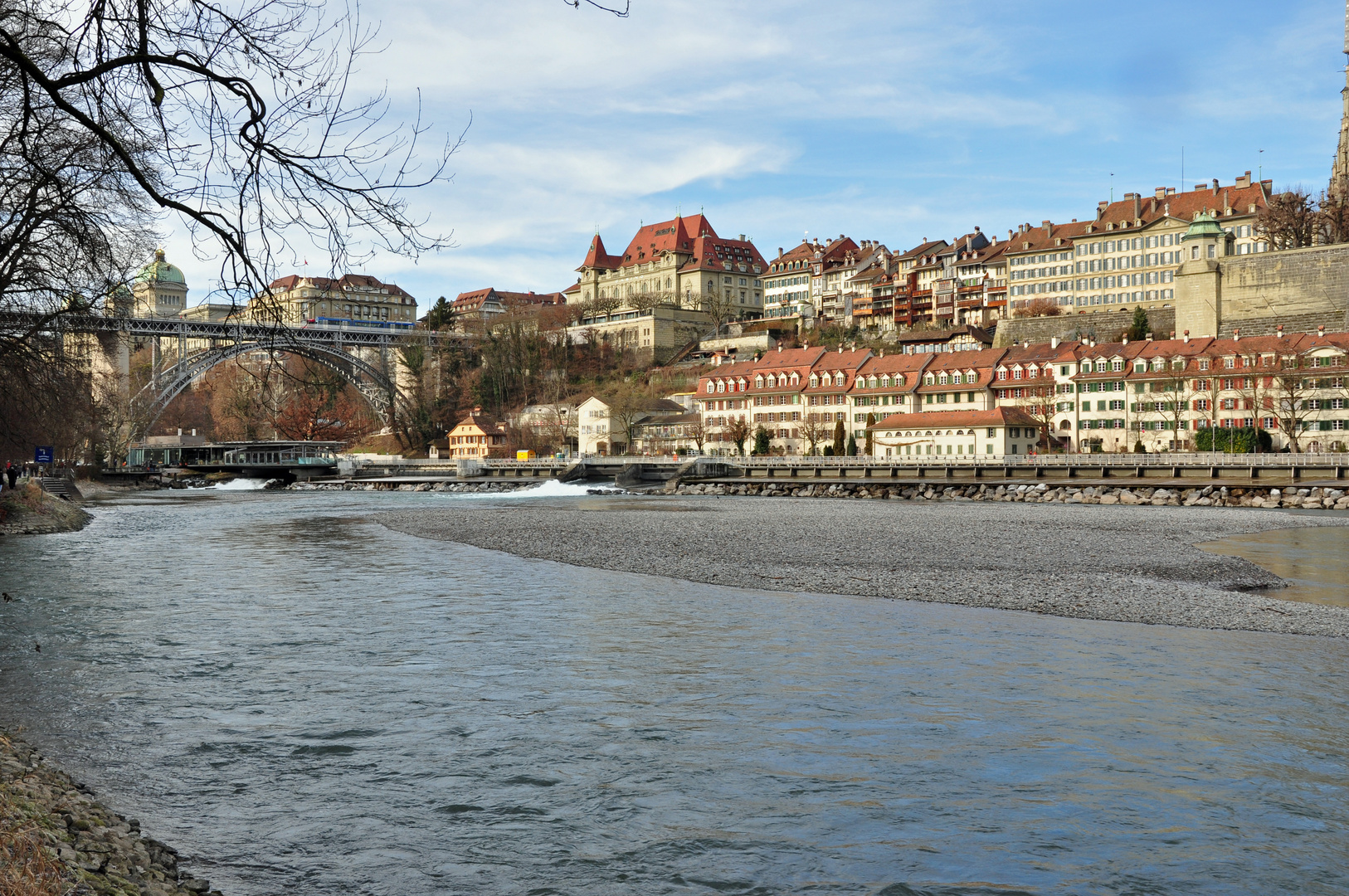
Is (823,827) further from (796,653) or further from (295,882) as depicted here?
(796,653)

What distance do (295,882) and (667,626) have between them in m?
9.50

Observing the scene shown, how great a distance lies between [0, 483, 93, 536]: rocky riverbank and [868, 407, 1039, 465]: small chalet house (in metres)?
48.0

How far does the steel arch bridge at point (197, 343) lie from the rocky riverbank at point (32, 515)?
6.97 meters

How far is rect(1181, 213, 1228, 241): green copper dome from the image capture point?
292 feet

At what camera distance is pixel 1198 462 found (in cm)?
5519

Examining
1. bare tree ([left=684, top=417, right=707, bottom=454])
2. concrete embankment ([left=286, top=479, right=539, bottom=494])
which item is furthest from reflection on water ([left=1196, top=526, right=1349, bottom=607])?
bare tree ([left=684, top=417, right=707, bottom=454])

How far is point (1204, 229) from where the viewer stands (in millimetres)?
89062

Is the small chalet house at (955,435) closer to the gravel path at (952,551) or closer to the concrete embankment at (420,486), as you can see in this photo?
the gravel path at (952,551)

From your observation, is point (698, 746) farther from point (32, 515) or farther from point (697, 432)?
point (697, 432)

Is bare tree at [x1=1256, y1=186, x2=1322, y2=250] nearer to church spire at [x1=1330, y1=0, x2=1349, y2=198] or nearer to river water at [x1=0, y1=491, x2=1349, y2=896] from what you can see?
church spire at [x1=1330, y1=0, x2=1349, y2=198]

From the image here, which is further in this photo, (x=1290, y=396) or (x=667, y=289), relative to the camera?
(x=667, y=289)

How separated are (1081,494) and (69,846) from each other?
52713 millimetres

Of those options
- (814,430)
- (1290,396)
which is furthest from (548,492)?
(1290,396)

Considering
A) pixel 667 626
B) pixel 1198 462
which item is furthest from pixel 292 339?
pixel 1198 462
